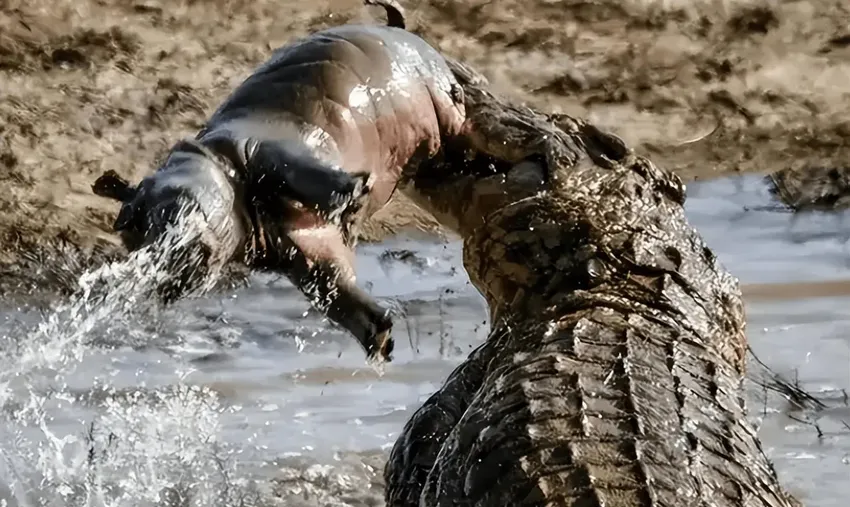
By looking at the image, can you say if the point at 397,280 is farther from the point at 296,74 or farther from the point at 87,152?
the point at 296,74

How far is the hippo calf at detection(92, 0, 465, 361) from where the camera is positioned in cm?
238

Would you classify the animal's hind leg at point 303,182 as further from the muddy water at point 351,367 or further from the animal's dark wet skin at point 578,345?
the muddy water at point 351,367

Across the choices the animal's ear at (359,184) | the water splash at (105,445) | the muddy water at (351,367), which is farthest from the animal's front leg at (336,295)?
the muddy water at (351,367)

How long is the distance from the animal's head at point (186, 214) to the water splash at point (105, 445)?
71.0 inches

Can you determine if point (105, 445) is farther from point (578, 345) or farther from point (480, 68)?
point (480, 68)

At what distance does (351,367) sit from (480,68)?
143 inches

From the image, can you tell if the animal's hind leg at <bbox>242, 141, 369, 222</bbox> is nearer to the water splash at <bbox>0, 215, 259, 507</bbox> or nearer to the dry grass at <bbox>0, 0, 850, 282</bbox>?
the water splash at <bbox>0, 215, 259, 507</bbox>

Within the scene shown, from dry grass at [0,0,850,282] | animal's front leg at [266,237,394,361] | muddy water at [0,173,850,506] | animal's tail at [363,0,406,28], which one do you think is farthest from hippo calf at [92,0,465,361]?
dry grass at [0,0,850,282]

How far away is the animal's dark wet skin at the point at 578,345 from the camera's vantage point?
236 cm

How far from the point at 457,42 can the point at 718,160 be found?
5.52 ft

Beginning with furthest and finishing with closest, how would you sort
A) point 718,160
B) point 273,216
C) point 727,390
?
point 718,160, point 727,390, point 273,216

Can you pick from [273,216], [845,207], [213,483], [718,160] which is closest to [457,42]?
[718,160]

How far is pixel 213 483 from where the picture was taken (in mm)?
5047

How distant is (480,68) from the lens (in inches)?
368
